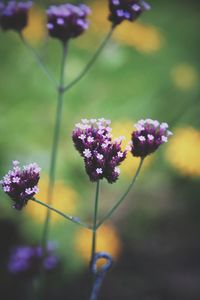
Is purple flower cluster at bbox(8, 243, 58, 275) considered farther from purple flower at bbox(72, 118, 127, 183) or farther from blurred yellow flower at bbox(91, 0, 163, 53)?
blurred yellow flower at bbox(91, 0, 163, 53)

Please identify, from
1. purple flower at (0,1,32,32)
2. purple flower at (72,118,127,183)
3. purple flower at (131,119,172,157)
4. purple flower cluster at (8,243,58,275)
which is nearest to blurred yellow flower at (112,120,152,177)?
purple flower cluster at (8,243,58,275)

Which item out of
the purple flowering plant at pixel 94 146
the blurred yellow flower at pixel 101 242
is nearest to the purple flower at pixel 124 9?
the purple flowering plant at pixel 94 146

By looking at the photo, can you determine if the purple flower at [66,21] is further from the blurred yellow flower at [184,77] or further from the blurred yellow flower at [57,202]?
the blurred yellow flower at [184,77]

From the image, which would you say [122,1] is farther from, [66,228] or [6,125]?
[6,125]

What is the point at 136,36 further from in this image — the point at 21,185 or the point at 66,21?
the point at 21,185

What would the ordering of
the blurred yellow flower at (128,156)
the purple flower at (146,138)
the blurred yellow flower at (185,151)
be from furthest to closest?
1. the blurred yellow flower at (128,156)
2. the blurred yellow flower at (185,151)
3. the purple flower at (146,138)
